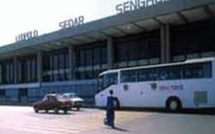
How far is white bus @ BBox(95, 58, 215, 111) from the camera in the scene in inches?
1095

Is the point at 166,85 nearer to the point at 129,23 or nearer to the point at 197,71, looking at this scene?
the point at 197,71

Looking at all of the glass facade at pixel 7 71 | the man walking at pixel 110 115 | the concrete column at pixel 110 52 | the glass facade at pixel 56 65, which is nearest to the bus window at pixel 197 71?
the man walking at pixel 110 115

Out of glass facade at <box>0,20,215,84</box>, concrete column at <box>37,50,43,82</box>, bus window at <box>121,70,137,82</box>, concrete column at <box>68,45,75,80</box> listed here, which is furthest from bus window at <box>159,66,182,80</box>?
concrete column at <box>37,50,43,82</box>

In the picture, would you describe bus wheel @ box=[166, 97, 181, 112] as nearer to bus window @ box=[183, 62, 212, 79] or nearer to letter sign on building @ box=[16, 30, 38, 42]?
bus window @ box=[183, 62, 212, 79]

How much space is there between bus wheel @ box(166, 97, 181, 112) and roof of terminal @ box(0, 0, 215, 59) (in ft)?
38.2

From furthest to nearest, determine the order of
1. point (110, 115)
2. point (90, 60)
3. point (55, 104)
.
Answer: point (90, 60), point (55, 104), point (110, 115)

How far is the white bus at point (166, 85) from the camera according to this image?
91.3ft

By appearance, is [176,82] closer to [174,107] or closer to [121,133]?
[174,107]

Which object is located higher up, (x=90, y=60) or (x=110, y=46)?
(x=110, y=46)

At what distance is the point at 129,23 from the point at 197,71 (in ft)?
63.9

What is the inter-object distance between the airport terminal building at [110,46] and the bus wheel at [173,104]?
11773 millimetres

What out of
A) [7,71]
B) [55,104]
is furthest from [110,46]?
[7,71]

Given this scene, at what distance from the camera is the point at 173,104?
1189 inches

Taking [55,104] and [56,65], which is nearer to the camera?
[55,104]
